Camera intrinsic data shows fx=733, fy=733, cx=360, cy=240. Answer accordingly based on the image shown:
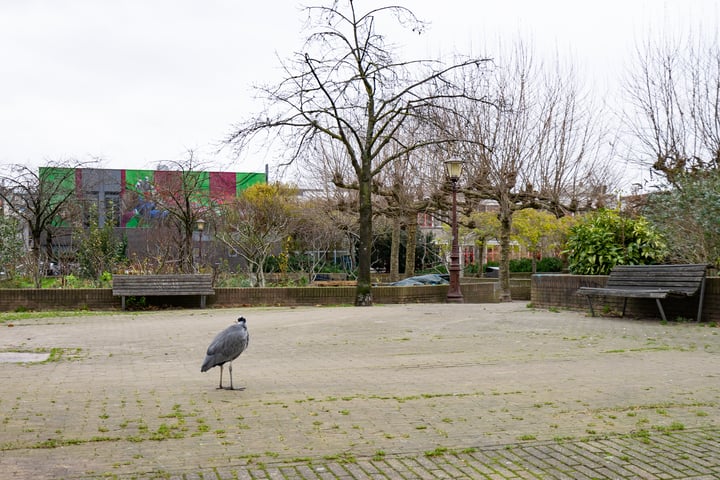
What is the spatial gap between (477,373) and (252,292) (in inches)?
507

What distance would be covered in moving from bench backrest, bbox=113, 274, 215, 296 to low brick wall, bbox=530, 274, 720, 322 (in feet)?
28.3

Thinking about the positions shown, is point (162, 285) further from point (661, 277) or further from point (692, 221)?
point (692, 221)

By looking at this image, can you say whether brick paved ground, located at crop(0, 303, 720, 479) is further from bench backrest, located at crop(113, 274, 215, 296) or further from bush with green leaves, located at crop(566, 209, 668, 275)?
bench backrest, located at crop(113, 274, 215, 296)

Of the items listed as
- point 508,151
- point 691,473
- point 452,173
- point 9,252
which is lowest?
point 691,473

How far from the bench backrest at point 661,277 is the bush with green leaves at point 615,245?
2.25 metres

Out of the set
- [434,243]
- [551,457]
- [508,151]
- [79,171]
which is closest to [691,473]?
[551,457]

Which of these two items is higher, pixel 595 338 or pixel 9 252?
pixel 9 252

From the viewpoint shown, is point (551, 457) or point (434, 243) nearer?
point (551, 457)

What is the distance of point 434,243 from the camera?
56125mm

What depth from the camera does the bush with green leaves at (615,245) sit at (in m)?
16.9

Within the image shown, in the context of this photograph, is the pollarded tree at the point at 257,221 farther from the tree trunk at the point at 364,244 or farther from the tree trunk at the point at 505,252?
the tree trunk at the point at 505,252

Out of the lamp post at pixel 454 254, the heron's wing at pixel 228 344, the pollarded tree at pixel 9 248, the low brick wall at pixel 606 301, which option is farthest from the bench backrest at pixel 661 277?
the pollarded tree at pixel 9 248

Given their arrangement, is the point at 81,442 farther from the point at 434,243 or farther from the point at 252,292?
the point at 434,243

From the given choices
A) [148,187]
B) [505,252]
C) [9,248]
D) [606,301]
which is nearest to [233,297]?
[9,248]
